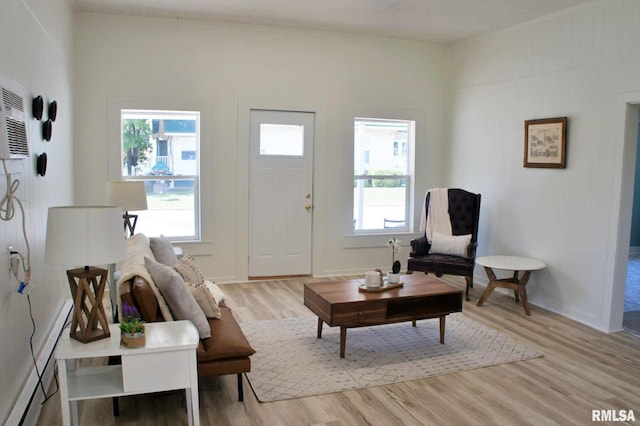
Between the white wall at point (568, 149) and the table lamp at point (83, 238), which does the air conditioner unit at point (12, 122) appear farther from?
the white wall at point (568, 149)

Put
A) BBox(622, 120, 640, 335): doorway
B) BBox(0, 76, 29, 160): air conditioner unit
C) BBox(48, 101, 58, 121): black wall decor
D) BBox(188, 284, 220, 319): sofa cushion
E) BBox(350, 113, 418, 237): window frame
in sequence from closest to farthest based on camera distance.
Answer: BBox(0, 76, 29, 160): air conditioner unit < BBox(188, 284, 220, 319): sofa cushion < BBox(48, 101, 58, 121): black wall decor < BBox(622, 120, 640, 335): doorway < BBox(350, 113, 418, 237): window frame

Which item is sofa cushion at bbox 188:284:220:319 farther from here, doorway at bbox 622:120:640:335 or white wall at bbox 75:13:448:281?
doorway at bbox 622:120:640:335

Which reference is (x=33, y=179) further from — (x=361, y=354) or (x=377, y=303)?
(x=361, y=354)

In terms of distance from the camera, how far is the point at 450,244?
574 cm

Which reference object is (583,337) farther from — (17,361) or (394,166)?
(17,361)

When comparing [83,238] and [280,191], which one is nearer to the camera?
[83,238]

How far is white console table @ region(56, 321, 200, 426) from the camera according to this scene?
2379 millimetres

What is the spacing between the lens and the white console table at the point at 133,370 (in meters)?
2.38

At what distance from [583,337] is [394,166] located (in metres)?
3.17

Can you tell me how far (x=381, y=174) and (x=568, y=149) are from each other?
2.38 meters

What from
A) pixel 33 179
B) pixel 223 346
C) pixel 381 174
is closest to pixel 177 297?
pixel 223 346

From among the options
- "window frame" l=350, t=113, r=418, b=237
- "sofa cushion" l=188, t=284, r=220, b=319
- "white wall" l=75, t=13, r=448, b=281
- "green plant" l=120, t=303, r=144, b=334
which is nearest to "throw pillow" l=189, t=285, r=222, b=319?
"sofa cushion" l=188, t=284, r=220, b=319

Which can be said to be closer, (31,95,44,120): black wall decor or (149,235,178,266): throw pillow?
(31,95,44,120): black wall decor

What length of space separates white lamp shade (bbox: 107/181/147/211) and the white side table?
3.35 metres
